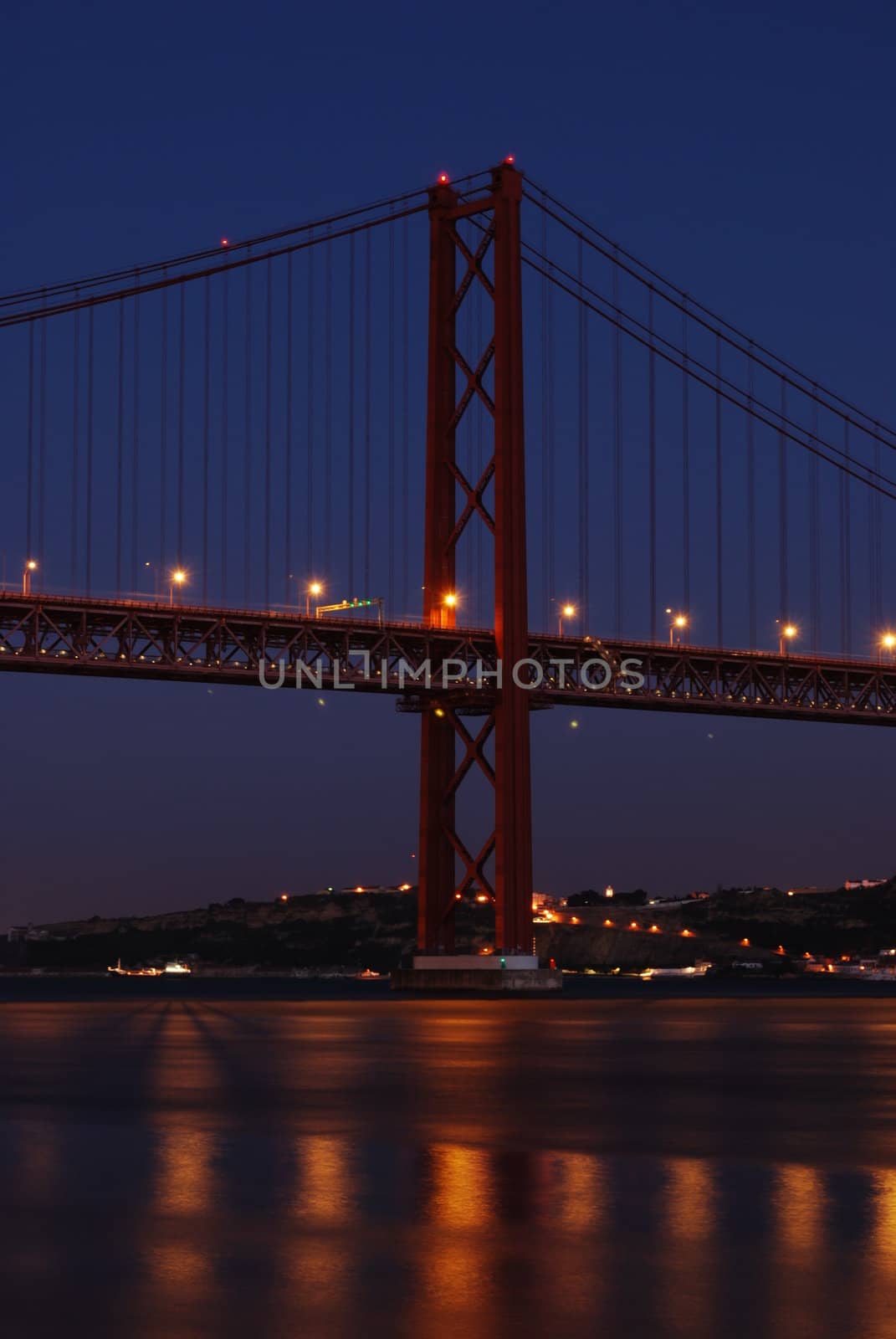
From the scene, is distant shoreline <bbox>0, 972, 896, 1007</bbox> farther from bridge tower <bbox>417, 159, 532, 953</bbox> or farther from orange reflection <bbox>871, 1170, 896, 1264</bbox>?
orange reflection <bbox>871, 1170, 896, 1264</bbox>

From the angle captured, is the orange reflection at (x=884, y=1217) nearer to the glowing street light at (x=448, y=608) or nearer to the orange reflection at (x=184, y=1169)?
the orange reflection at (x=184, y=1169)

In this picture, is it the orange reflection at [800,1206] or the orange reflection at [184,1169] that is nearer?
the orange reflection at [800,1206]

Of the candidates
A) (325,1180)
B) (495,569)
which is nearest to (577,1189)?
(325,1180)

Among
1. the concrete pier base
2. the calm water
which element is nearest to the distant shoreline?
the concrete pier base

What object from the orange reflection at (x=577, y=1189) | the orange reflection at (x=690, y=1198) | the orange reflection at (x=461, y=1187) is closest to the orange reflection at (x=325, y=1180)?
the orange reflection at (x=461, y=1187)

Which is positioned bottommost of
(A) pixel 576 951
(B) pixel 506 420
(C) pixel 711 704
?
(A) pixel 576 951

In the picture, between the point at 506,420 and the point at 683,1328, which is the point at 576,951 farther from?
the point at 683,1328

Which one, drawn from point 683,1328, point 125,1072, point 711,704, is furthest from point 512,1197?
point 711,704
